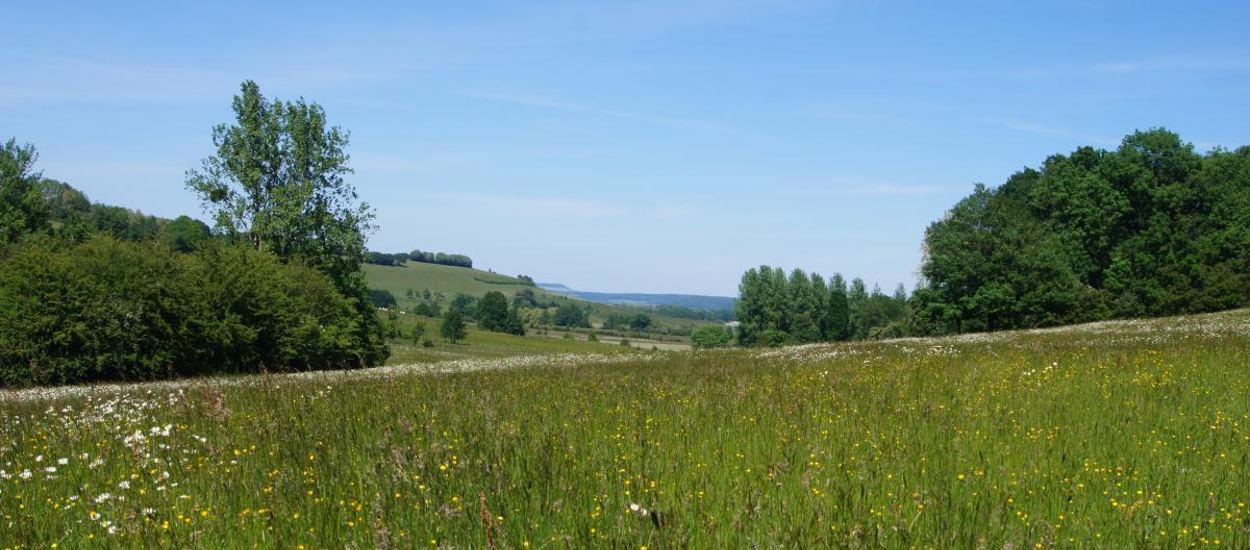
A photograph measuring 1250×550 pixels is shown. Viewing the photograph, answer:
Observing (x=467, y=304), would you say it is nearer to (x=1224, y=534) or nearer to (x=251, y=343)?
(x=251, y=343)

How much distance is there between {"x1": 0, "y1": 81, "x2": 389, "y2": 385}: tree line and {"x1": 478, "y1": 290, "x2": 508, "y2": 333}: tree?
88.5 metres

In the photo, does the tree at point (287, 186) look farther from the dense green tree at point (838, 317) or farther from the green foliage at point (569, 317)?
the green foliage at point (569, 317)

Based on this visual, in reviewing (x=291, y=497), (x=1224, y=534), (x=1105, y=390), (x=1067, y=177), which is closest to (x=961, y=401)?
(x=1105, y=390)

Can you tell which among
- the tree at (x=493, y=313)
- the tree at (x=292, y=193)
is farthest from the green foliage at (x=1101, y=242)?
the tree at (x=493, y=313)

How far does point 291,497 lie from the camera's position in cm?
520

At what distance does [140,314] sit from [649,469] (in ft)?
79.0

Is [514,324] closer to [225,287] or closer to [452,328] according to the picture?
[452,328]

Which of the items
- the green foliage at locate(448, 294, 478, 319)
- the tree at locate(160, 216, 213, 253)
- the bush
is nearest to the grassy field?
the bush

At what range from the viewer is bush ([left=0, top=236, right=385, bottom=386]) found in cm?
2362

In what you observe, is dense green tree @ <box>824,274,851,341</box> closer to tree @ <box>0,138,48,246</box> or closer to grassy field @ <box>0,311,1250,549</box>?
tree @ <box>0,138,48,246</box>

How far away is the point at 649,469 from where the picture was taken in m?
5.95

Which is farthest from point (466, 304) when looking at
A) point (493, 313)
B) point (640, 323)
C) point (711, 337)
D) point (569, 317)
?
point (711, 337)

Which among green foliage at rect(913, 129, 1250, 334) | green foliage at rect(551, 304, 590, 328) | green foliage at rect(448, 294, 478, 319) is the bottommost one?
green foliage at rect(551, 304, 590, 328)

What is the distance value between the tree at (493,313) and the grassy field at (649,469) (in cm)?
12339
